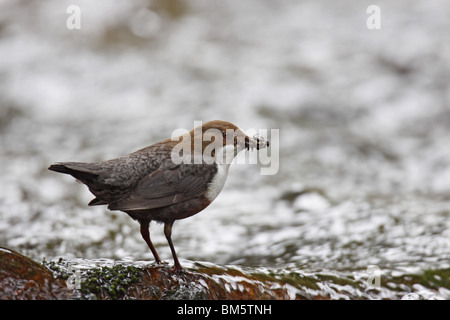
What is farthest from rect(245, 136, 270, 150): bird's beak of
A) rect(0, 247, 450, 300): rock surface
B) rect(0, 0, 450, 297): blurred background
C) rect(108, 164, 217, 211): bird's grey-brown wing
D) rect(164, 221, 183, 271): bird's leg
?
rect(0, 0, 450, 297): blurred background

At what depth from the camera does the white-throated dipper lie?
3471 mm

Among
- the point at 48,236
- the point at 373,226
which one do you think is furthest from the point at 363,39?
the point at 48,236

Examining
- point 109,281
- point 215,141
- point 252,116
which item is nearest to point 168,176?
point 215,141

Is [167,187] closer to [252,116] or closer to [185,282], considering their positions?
[185,282]

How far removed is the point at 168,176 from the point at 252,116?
18.8 feet

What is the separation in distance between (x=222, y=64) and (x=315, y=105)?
88.7 inches

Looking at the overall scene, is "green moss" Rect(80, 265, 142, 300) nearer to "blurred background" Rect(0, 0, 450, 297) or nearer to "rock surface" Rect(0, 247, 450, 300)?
"rock surface" Rect(0, 247, 450, 300)

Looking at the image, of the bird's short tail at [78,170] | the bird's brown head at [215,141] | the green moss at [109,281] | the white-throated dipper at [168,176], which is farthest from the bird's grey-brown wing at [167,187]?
the green moss at [109,281]

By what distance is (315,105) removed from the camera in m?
9.79

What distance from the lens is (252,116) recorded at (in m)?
9.23

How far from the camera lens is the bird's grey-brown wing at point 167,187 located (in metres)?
3.47

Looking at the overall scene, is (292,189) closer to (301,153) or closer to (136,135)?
(301,153)

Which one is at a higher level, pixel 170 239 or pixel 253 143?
pixel 253 143

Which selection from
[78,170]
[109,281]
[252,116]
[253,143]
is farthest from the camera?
[252,116]
